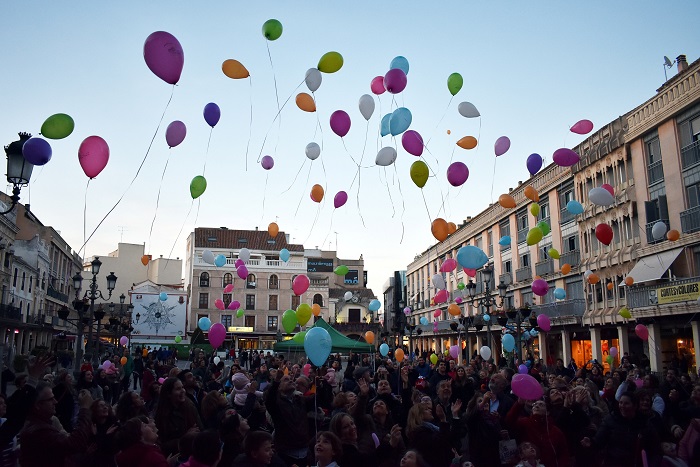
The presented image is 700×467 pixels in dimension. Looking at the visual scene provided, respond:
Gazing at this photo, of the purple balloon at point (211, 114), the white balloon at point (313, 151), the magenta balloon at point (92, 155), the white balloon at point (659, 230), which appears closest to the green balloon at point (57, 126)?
the magenta balloon at point (92, 155)

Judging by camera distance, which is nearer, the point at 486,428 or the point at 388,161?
the point at 486,428

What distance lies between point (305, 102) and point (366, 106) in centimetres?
133

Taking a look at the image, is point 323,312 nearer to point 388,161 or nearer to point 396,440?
point 388,161

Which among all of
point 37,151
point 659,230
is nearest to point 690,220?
point 659,230

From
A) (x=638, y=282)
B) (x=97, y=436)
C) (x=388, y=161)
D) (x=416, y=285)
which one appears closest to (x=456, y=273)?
(x=416, y=285)

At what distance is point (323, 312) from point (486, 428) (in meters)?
57.5

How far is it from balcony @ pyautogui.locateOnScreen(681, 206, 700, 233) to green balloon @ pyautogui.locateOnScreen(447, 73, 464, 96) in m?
11.9

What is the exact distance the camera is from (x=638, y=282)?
69.2ft

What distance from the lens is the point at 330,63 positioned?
10.4 metres

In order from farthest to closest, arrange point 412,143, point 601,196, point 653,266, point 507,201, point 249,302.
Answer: point 249,302 → point 653,266 → point 507,201 → point 601,196 → point 412,143

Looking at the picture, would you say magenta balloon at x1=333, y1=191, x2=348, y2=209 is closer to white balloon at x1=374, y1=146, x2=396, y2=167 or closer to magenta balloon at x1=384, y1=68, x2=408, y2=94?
white balloon at x1=374, y1=146, x2=396, y2=167

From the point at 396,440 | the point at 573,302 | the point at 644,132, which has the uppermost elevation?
the point at 644,132

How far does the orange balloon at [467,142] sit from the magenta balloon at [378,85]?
2.10 metres

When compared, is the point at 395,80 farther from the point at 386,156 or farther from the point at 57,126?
the point at 57,126
